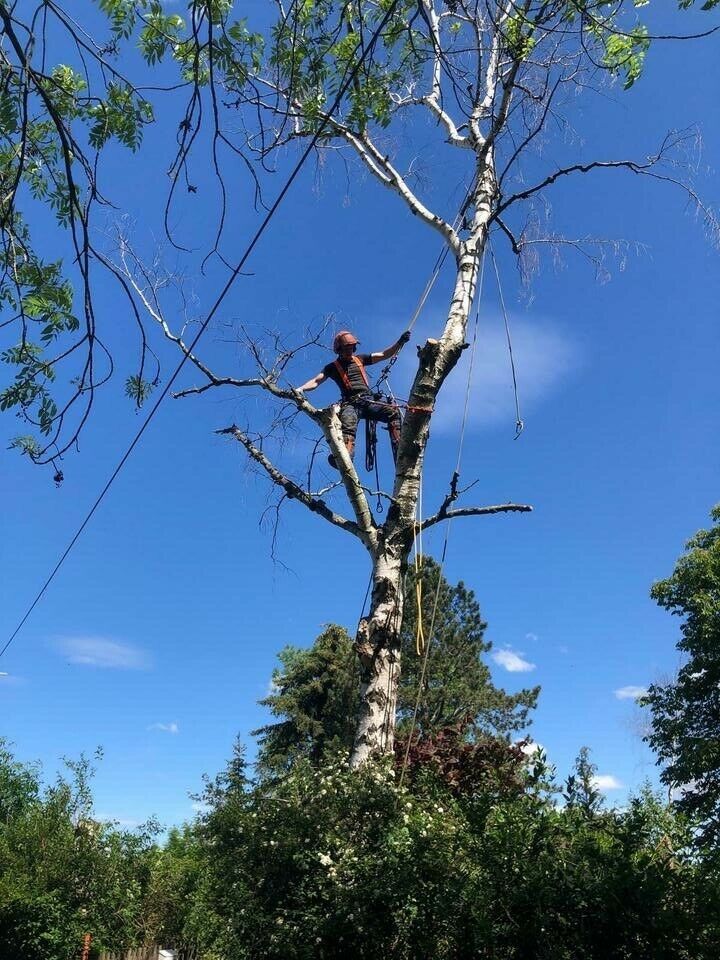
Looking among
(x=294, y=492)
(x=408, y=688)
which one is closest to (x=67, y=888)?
(x=294, y=492)

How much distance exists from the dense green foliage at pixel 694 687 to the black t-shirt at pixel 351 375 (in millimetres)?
13938

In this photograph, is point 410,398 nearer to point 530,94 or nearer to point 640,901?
point 530,94

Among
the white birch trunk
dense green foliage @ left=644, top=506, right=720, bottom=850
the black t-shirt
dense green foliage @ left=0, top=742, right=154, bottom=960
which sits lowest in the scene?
dense green foliage @ left=0, top=742, right=154, bottom=960

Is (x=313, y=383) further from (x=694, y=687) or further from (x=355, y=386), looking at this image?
(x=694, y=687)

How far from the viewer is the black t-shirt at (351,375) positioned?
267 inches

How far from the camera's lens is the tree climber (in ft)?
22.0

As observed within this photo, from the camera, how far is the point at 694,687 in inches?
715

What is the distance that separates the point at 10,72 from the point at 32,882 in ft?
40.8

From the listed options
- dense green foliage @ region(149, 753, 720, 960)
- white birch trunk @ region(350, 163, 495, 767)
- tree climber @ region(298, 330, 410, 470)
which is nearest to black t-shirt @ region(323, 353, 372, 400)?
tree climber @ region(298, 330, 410, 470)

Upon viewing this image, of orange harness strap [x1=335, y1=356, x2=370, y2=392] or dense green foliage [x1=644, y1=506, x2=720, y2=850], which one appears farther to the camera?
dense green foliage [x1=644, y1=506, x2=720, y2=850]

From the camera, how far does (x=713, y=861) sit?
3115 mm

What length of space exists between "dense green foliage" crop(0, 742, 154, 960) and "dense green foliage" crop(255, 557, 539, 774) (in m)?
10.8

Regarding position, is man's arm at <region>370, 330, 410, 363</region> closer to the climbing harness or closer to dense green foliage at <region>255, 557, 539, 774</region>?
the climbing harness

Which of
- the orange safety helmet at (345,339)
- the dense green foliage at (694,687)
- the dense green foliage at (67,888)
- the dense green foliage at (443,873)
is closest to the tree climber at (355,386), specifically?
the orange safety helmet at (345,339)
